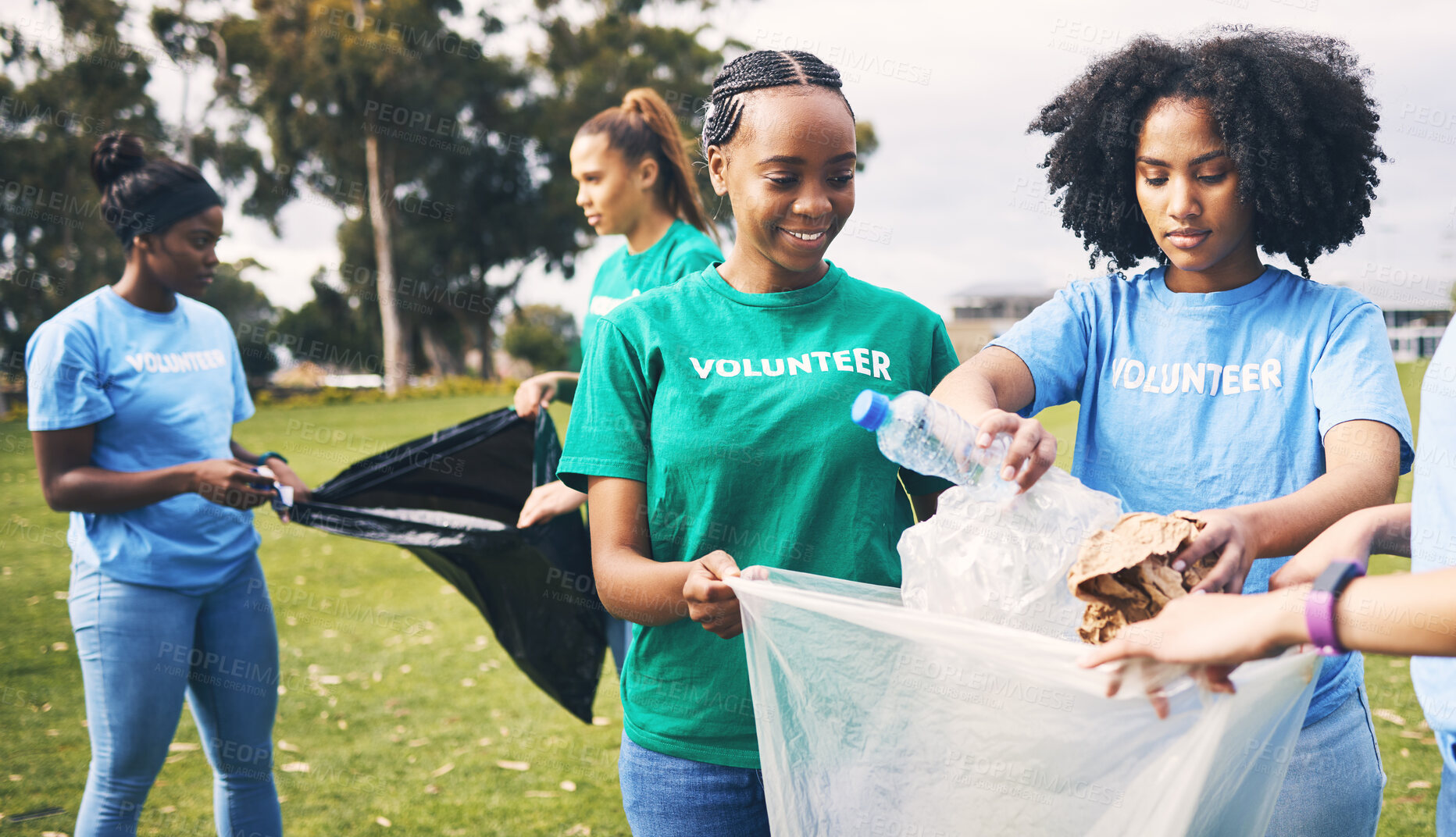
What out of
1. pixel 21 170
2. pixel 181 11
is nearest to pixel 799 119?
pixel 21 170

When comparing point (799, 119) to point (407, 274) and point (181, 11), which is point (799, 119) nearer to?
point (407, 274)

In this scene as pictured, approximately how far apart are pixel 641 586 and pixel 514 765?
11.7 feet

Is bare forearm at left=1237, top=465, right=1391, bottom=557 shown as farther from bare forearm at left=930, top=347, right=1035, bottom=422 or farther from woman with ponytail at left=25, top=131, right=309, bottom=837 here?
woman with ponytail at left=25, top=131, right=309, bottom=837

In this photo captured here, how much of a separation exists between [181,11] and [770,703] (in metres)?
32.1

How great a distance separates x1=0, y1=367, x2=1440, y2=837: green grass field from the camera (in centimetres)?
429

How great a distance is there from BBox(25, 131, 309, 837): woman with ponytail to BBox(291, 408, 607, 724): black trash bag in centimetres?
A: 26

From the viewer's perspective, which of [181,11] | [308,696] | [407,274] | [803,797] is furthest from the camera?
[407,274]

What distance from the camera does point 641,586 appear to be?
1663mm

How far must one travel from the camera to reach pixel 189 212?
10.7ft

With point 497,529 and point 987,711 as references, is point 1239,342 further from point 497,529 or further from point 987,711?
point 497,529

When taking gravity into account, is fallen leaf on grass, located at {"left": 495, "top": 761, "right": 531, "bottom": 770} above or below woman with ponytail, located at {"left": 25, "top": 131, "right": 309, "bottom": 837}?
below

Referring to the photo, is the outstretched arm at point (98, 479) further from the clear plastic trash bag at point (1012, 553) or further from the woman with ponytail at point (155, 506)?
the clear plastic trash bag at point (1012, 553)

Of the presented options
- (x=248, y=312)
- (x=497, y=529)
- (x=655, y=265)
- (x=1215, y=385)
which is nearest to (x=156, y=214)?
(x=497, y=529)

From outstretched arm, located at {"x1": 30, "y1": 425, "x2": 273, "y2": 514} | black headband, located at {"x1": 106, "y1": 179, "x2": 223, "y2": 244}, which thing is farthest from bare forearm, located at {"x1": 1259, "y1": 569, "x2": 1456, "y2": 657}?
black headband, located at {"x1": 106, "y1": 179, "x2": 223, "y2": 244}
